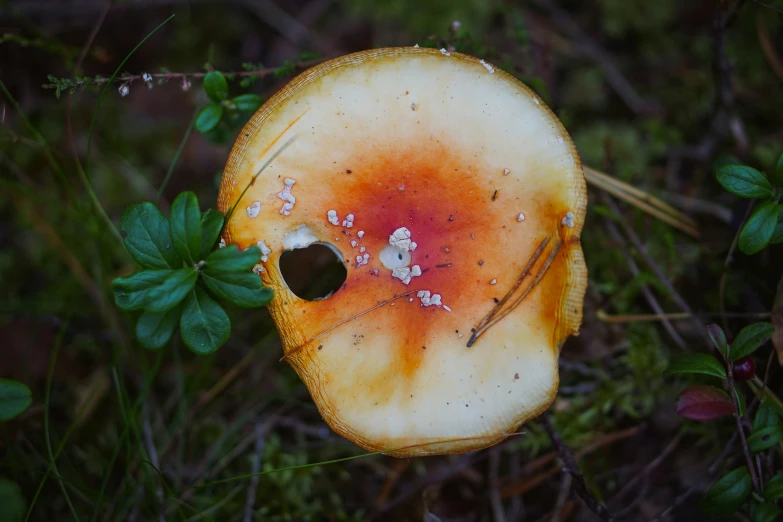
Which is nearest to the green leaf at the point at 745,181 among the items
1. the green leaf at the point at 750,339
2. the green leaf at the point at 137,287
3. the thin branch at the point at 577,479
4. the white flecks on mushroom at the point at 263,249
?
the green leaf at the point at 750,339

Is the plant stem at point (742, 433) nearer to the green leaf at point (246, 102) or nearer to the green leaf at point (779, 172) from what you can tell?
the green leaf at point (779, 172)

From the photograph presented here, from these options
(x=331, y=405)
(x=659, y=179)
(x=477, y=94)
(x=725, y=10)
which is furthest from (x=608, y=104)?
(x=331, y=405)

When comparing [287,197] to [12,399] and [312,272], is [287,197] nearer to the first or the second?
[312,272]

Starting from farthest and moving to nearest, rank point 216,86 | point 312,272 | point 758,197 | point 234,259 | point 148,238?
1. point 312,272
2. point 216,86
3. point 758,197
4. point 148,238
5. point 234,259

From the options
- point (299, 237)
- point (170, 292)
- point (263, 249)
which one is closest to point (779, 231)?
point (299, 237)

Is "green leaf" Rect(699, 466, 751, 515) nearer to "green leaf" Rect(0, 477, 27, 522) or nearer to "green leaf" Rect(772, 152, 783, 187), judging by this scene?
"green leaf" Rect(772, 152, 783, 187)

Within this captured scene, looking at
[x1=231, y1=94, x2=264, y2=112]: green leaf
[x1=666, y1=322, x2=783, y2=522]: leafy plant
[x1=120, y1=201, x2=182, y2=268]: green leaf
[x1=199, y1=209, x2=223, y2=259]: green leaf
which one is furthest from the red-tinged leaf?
[x1=231, y1=94, x2=264, y2=112]: green leaf
